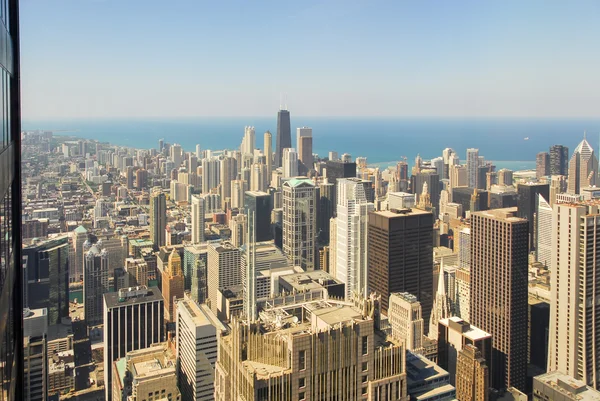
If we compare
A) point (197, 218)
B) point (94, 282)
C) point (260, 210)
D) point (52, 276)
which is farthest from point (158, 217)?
point (52, 276)

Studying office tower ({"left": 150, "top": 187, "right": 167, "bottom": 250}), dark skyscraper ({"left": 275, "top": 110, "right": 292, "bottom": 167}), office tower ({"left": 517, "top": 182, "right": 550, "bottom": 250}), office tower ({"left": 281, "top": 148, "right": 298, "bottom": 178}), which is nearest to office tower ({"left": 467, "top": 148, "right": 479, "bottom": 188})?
office tower ({"left": 517, "top": 182, "right": 550, "bottom": 250})

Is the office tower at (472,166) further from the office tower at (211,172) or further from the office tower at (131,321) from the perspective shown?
the office tower at (131,321)

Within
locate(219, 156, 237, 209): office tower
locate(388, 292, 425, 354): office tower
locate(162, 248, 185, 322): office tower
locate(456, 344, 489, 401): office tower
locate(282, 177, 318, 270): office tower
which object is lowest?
locate(456, 344, 489, 401): office tower

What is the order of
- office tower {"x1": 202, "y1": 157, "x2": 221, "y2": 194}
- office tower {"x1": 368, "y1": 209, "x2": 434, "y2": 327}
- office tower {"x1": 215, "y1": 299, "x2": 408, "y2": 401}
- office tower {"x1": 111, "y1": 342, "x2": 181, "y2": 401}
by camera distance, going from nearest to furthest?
office tower {"x1": 215, "y1": 299, "x2": 408, "y2": 401}
office tower {"x1": 111, "y1": 342, "x2": 181, "y2": 401}
office tower {"x1": 368, "y1": 209, "x2": 434, "y2": 327}
office tower {"x1": 202, "y1": 157, "x2": 221, "y2": 194}

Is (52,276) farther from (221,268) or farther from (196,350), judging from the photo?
(221,268)

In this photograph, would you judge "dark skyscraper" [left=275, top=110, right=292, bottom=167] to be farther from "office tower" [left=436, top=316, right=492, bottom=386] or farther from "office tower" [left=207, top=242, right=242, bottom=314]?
"office tower" [left=436, top=316, right=492, bottom=386]

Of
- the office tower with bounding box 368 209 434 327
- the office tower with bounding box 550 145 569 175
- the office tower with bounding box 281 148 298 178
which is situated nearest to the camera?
the office tower with bounding box 550 145 569 175

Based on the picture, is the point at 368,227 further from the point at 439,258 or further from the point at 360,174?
the point at 360,174
